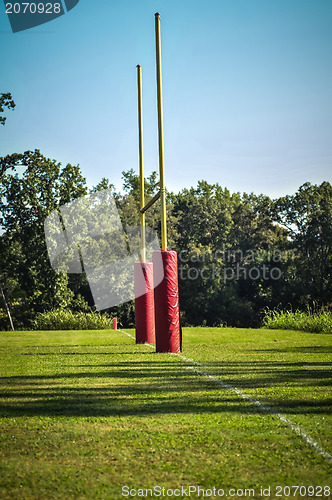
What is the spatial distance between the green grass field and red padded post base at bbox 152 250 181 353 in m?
1.75

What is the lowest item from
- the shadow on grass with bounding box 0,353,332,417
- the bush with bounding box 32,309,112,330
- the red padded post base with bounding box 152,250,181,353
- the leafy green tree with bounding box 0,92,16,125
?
the bush with bounding box 32,309,112,330

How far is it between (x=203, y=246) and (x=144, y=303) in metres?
34.2

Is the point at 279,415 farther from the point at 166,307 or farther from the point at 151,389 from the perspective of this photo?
the point at 166,307

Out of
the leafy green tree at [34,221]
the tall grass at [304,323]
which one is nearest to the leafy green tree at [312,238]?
the leafy green tree at [34,221]

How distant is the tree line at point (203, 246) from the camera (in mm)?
33469

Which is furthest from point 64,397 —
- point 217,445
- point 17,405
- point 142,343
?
point 142,343

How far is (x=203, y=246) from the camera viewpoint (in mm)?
46438

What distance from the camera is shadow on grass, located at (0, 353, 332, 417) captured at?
530 cm

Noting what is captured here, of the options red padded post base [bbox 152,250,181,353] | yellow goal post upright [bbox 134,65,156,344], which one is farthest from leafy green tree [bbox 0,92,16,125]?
red padded post base [bbox 152,250,181,353]

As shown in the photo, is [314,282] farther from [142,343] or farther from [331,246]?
[142,343]

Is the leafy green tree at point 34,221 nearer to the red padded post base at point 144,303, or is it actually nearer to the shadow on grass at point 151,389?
the red padded post base at point 144,303

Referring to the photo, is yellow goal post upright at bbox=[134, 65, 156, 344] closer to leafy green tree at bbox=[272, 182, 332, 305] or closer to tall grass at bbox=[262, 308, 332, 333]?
tall grass at bbox=[262, 308, 332, 333]

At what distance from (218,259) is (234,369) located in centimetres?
3727

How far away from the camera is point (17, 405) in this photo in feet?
18.6
